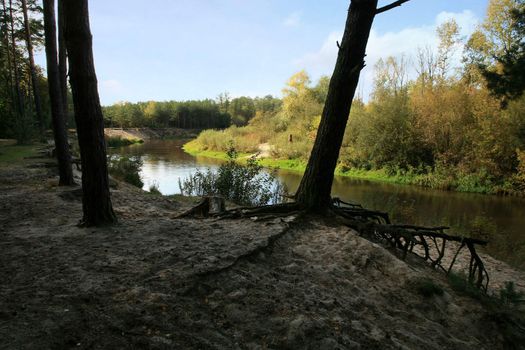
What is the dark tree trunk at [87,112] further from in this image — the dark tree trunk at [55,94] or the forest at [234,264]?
the dark tree trunk at [55,94]

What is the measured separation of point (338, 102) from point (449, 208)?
16.3m

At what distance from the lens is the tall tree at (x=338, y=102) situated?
516 cm

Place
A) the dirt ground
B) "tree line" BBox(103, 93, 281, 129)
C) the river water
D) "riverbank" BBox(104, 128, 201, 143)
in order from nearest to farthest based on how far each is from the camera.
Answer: the dirt ground
the river water
"riverbank" BBox(104, 128, 201, 143)
"tree line" BBox(103, 93, 281, 129)

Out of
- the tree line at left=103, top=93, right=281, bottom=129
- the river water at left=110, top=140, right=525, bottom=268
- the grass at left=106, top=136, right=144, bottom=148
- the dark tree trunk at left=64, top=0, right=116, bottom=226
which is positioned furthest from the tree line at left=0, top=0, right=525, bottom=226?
the tree line at left=103, top=93, right=281, bottom=129

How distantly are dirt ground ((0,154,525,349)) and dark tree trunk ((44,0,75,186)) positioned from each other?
12.3ft

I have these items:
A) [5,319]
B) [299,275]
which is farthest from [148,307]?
[299,275]

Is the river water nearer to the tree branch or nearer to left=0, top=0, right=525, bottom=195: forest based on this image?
left=0, top=0, right=525, bottom=195: forest

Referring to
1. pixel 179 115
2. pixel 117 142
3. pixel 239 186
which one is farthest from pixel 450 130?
pixel 179 115

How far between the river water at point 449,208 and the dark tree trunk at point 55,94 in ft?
24.8

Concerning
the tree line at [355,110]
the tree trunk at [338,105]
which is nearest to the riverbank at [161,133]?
the tree line at [355,110]

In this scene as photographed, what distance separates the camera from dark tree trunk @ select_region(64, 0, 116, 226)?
4.64 meters

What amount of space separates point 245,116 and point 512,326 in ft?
358

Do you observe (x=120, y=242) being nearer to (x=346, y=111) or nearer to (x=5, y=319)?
(x=5, y=319)

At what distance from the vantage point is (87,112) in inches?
190
